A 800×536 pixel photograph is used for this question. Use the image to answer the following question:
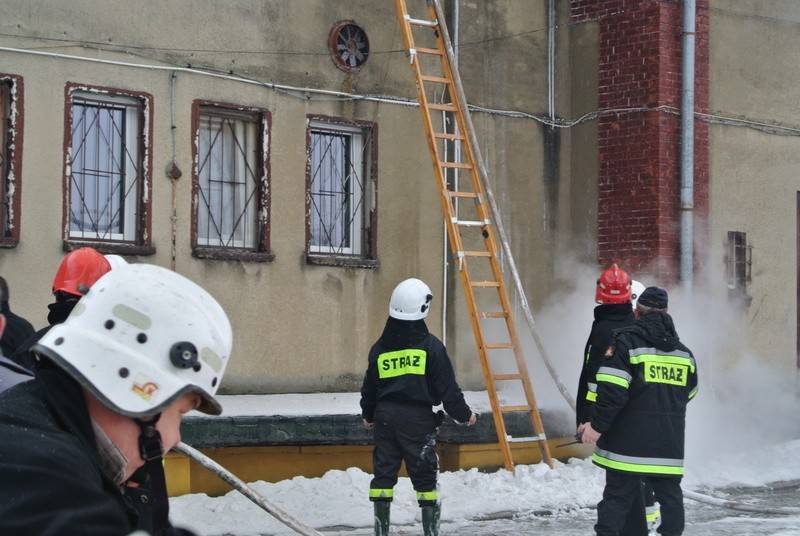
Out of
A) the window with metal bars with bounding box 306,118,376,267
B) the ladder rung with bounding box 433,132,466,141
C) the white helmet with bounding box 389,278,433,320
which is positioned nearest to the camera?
the white helmet with bounding box 389,278,433,320

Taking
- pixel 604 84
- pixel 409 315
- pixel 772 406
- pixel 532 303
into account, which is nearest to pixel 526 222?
pixel 532 303

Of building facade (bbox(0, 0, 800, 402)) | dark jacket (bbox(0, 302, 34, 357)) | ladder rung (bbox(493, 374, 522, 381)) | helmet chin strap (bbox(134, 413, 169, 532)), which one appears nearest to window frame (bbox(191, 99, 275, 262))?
building facade (bbox(0, 0, 800, 402))

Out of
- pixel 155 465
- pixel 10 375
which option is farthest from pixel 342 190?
pixel 155 465

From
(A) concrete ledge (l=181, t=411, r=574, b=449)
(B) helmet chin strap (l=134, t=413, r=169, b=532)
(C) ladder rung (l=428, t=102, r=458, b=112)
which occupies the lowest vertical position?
(A) concrete ledge (l=181, t=411, r=574, b=449)

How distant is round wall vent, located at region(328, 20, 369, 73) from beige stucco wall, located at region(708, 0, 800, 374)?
410 centimetres

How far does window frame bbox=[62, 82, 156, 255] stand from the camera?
10.2 meters

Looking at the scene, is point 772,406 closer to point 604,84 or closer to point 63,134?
point 604,84

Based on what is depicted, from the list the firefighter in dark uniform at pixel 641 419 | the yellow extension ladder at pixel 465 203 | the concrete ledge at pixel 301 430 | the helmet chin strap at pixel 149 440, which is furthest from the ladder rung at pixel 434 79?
the helmet chin strap at pixel 149 440

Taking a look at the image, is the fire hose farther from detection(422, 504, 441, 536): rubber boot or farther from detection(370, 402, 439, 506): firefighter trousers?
detection(422, 504, 441, 536): rubber boot

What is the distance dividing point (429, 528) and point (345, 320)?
12.3 ft

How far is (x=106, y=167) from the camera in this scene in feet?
34.6

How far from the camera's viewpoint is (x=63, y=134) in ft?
33.3

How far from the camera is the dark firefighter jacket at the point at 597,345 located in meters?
8.44

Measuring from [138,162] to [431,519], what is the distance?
4243mm
